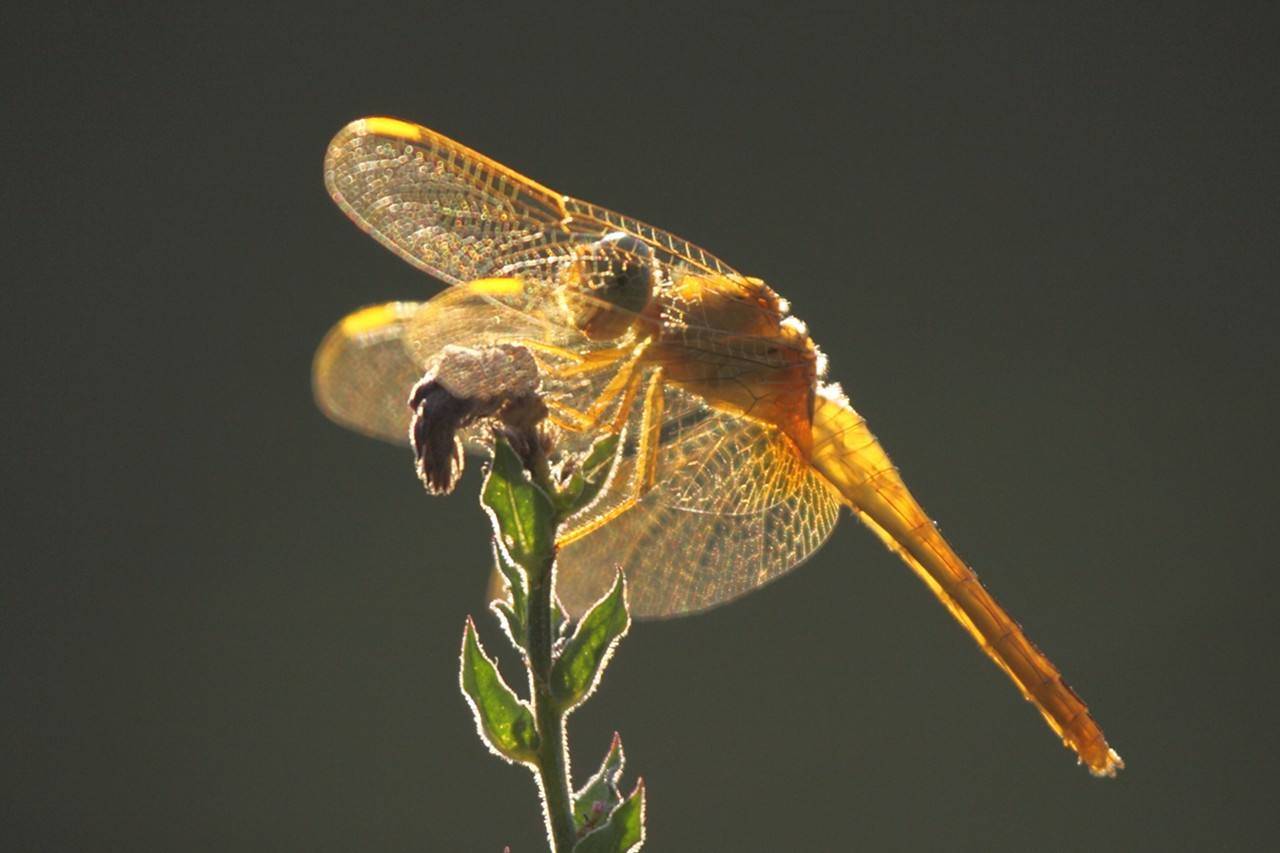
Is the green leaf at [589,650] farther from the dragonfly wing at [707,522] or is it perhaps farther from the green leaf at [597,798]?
the dragonfly wing at [707,522]

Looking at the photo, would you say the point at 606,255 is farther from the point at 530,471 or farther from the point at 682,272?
the point at 530,471

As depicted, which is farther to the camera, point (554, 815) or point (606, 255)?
point (606, 255)

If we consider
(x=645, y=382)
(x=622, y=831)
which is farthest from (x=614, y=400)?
(x=622, y=831)

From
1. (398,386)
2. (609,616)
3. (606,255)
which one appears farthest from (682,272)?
(609,616)

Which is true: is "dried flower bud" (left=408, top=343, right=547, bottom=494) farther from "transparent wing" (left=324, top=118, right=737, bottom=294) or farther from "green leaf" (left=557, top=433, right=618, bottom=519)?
"transparent wing" (left=324, top=118, right=737, bottom=294)

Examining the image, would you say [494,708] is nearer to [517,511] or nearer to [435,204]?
[517,511]

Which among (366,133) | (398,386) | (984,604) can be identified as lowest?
(984,604)
